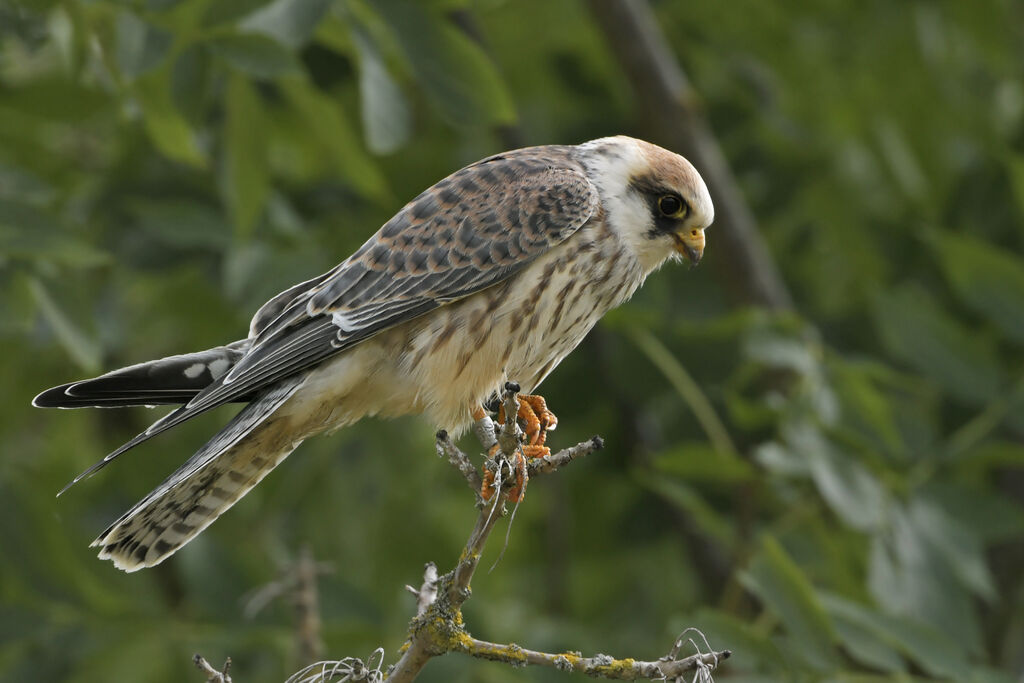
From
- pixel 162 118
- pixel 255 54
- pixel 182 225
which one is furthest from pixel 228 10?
pixel 182 225

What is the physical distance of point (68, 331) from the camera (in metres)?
3.67

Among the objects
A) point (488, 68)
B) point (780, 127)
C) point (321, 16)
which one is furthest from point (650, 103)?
point (321, 16)

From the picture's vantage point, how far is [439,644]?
224 cm

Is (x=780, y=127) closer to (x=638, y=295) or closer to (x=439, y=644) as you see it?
(x=638, y=295)

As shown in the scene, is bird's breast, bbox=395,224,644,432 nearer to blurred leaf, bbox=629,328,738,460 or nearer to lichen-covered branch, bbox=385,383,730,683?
lichen-covered branch, bbox=385,383,730,683

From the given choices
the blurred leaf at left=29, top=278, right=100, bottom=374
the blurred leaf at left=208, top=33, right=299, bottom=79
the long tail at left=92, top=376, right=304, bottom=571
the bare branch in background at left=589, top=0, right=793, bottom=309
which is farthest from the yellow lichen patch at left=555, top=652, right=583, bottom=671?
the bare branch in background at left=589, top=0, right=793, bottom=309

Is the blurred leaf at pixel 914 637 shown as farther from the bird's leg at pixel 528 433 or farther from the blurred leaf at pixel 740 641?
the bird's leg at pixel 528 433

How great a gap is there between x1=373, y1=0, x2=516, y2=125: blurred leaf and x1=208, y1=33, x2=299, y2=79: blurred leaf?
36 cm

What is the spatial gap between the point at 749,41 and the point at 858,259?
1066 mm

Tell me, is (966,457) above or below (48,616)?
below

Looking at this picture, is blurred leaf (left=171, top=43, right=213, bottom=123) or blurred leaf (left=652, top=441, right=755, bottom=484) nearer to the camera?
blurred leaf (left=171, top=43, right=213, bottom=123)

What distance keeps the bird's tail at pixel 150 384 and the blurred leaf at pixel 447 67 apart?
951 mm

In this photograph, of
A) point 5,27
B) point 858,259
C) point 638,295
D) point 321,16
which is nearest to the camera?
point 321,16

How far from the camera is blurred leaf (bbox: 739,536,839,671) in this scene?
323 cm
